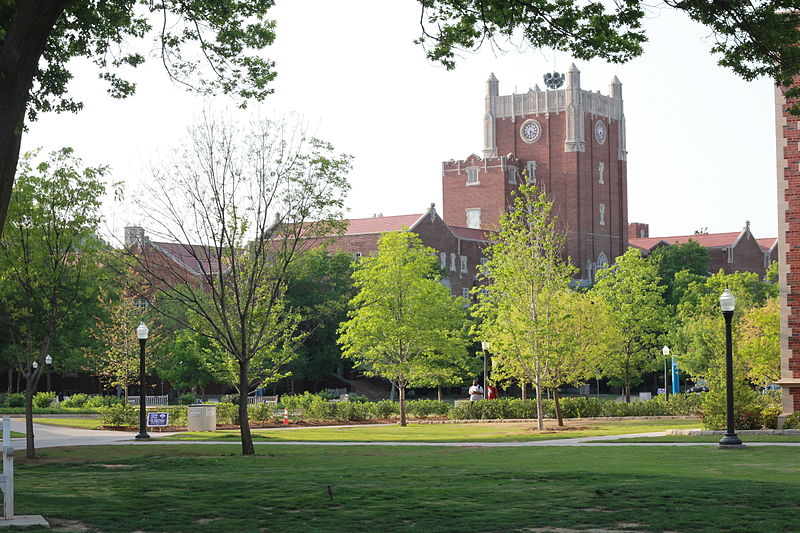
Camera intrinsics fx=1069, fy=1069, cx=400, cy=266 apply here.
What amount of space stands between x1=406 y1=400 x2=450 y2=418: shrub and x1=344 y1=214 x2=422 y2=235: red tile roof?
40091mm

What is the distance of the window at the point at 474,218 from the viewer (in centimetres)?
10470

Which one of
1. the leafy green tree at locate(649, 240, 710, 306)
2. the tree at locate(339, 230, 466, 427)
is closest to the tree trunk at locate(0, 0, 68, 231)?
the tree at locate(339, 230, 466, 427)

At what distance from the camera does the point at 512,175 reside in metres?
106

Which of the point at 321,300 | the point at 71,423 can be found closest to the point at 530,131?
the point at 321,300

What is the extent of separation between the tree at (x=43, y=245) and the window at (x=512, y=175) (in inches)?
3238

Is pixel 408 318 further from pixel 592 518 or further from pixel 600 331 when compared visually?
pixel 592 518

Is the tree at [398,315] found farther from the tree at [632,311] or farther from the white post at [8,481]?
the white post at [8,481]

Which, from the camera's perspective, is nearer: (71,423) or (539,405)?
(539,405)

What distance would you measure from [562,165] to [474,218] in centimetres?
1037

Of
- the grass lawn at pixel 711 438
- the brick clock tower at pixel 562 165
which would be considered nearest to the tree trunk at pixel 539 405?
the grass lawn at pixel 711 438

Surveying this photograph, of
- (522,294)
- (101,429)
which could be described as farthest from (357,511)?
(101,429)

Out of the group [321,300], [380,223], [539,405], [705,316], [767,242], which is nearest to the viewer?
[539,405]

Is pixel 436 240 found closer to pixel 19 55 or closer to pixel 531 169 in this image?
pixel 531 169

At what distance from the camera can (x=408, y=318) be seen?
132 ft
